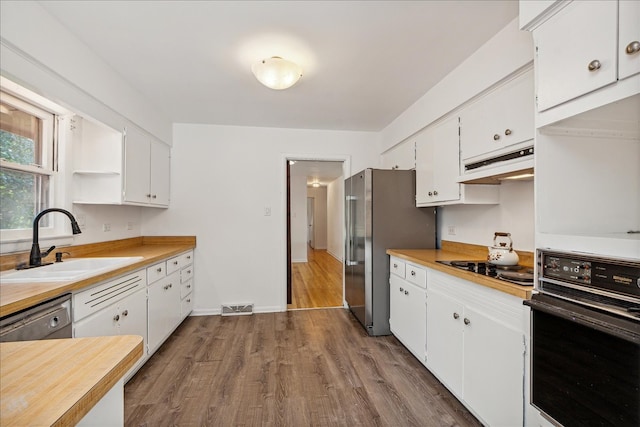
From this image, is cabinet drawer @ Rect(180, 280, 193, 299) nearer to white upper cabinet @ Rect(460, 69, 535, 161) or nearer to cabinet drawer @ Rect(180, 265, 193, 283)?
cabinet drawer @ Rect(180, 265, 193, 283)

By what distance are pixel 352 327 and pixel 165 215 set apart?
8.51 feet

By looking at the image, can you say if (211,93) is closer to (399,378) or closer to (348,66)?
(348,66)

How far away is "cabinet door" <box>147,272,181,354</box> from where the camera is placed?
2473 mm

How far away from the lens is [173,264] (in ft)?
9.88

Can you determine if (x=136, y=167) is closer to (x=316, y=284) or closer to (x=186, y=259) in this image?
(x=186, y=259)

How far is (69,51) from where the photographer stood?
1865mm

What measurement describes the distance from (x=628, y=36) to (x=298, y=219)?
24.9 feet

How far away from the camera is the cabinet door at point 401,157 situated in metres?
3.18

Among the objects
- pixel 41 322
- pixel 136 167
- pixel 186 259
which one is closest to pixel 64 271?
pixel 41 322

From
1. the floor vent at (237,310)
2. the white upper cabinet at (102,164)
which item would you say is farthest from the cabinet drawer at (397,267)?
the white upper cabinet at (102,164)

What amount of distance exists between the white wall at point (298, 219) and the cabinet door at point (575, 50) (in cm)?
705

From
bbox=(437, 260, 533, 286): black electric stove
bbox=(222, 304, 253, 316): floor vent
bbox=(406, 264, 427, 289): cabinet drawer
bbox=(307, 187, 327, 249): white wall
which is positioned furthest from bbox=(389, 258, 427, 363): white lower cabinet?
bbox=(307, 187, 327, 249): white wall

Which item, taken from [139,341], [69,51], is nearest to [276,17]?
[69,51]

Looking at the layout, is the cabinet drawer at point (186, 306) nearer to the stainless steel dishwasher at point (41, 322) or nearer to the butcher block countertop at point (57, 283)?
the butcher block countertop at point (57, 283)
